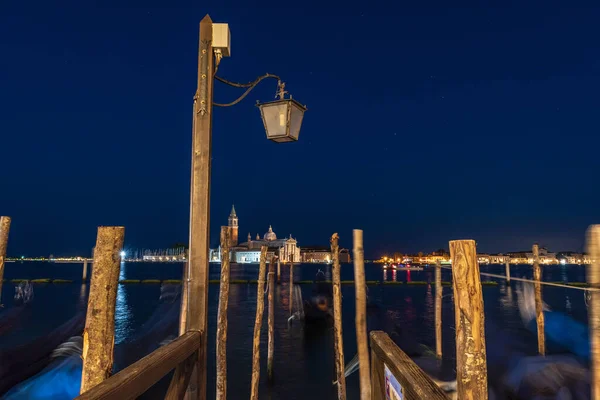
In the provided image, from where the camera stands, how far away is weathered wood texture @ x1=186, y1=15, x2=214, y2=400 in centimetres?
311

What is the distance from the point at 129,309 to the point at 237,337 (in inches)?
701

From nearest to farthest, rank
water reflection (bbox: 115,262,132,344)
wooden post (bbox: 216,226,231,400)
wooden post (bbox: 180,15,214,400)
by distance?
1. wooden post (bbox: 180,15,214,400)
2. wooden post (bbox: 216,226,231,400)
3. water reflection (bbox: 115,262,132,344)

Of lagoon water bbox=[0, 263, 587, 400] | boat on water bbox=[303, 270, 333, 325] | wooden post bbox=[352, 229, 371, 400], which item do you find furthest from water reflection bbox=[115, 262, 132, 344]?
wooden post bbox=[352, 229, 371, 400]

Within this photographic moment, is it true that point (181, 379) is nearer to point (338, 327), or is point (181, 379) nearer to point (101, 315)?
point (101, 315)

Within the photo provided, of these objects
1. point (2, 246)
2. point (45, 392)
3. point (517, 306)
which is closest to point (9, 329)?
point (45, 392)

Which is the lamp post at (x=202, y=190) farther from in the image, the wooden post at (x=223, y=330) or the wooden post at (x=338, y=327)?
the wooden post at (x=338, y=327)

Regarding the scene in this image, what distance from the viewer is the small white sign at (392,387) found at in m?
2.00

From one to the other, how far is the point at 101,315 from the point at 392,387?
171cm

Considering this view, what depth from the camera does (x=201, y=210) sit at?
342cm

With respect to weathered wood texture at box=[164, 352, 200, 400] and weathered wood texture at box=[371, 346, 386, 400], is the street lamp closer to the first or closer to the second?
weathered wood texture at box=[164, 352, 200, 400]

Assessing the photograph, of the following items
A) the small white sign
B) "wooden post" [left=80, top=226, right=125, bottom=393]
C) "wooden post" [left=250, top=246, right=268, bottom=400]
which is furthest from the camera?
"wooden post" [left=250, top=246, right=268, bottom=400]

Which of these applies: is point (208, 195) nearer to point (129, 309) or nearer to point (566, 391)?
point (566, 391)

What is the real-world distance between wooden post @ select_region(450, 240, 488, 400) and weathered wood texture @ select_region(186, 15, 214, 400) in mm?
1850

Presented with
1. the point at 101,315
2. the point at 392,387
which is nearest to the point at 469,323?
the point at 392,387
